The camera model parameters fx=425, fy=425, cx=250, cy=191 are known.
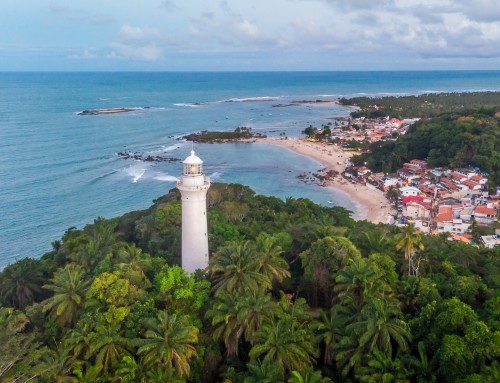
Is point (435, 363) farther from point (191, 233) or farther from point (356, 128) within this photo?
point (356, 128)

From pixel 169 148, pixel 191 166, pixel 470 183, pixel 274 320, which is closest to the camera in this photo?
pixel 274 320

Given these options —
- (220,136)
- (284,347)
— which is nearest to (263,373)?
(284,347)

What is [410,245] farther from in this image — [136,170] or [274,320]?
[136,170]

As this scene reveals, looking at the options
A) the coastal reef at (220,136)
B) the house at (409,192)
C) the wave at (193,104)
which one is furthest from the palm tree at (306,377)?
the wave at (193,104)

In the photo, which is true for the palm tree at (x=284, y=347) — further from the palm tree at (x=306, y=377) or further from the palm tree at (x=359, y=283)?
the palm tree at (x=359, y=283)

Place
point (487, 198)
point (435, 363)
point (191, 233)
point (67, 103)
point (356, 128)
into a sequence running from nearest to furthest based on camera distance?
1. point (435, 363)
2. point (191, 233)
3. point (487, 198)
4. point (356, 128)
5. point (67, 103)

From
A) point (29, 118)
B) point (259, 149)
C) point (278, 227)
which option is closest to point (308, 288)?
point (278, 227)

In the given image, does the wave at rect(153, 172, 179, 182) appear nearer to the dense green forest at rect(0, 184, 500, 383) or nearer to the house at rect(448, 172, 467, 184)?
the house at rect(448, 172, 467, 184)
